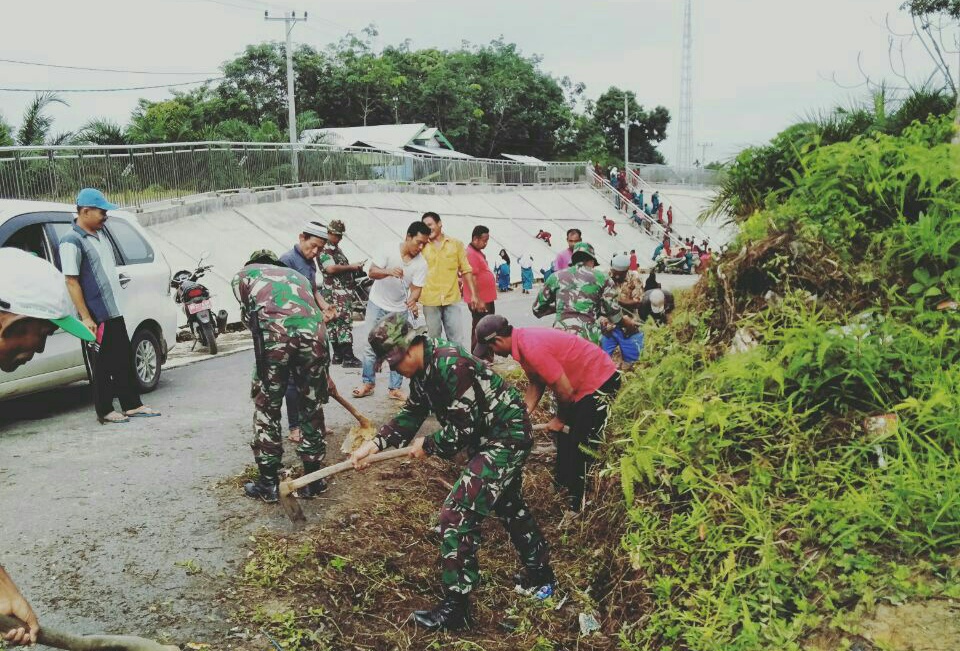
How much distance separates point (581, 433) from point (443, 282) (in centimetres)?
278

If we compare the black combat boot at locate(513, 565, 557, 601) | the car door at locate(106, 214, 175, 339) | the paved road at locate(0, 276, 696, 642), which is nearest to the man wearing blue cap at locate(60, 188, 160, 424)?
the paved road at locate(0, 276, 696, 642)

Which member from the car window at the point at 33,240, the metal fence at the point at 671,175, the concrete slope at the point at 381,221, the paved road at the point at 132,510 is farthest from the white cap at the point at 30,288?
the metal fence at the point at 671,175

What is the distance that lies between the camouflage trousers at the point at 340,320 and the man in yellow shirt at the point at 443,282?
171cm

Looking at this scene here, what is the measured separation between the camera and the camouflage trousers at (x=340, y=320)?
8.96 m

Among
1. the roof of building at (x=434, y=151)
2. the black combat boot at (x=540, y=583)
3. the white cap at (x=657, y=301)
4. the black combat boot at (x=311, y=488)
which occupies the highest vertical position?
the roof of building at (x=434, y=151)

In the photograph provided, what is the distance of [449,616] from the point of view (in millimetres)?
3914

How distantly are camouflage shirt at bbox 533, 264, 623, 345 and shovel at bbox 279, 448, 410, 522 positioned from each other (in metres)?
2.64

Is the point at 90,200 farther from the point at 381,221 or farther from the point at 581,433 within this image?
the point at 381,221

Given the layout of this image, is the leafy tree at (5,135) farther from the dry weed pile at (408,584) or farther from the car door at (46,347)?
the dry weed pile at (408,584)

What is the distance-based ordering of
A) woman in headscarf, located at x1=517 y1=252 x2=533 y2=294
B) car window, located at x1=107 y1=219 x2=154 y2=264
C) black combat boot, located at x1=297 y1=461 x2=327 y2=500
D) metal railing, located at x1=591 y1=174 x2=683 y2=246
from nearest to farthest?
black combat boot, located at x1=297 y1=461 x2=327 y2=500
car window, located at x1=107 y1=219 x2=154 y2=264
woman in headscarf, located at x1=517 y1=252 x2=533 y2=294
metal railing, located at x1=591 y1=174 x2=683 y2=246

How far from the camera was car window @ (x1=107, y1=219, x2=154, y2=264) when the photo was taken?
773 centimetres

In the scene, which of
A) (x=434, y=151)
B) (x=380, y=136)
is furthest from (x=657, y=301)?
(x=434, y=151)

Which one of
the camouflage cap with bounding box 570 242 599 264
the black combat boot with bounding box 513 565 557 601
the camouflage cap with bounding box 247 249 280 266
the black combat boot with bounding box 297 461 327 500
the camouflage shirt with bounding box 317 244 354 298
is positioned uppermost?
the camouflage cap with bounding box 247 249 280 266

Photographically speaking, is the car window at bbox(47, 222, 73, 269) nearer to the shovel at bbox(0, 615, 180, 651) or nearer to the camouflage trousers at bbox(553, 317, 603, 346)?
the camouflage trousers at bbox(553, 317, 603, 346)
